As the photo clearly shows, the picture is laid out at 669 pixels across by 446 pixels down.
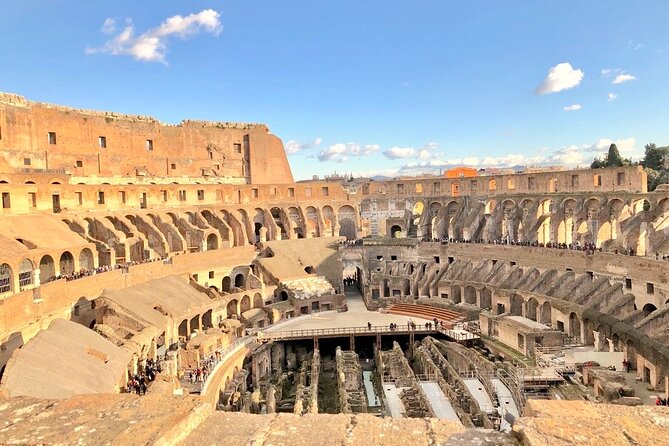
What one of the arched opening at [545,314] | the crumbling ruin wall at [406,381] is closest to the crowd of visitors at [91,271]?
the crumbling ruin wall at [406,381]

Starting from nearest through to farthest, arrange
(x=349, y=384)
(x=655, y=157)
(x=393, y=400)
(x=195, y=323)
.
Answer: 1. (x=393, y=400)
2. (x=349, y=384)
3. (x=195, y=323)
4. (x=655, y=157)

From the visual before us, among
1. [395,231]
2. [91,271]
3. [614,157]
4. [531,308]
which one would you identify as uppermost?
[614,157]

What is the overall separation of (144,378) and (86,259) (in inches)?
524

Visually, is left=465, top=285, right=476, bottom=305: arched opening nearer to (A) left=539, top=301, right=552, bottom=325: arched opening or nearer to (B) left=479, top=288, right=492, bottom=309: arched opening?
(B) left=479, top=288, right=492, bottom=309: arched opening

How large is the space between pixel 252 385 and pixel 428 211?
25.1 meters

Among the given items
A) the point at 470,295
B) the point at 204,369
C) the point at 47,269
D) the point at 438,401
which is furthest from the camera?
the point at 470,295

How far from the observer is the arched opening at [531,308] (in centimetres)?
2886

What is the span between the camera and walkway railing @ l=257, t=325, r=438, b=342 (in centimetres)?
2819

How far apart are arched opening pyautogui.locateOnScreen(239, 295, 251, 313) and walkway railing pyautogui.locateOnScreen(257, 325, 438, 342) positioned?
4.64 metres

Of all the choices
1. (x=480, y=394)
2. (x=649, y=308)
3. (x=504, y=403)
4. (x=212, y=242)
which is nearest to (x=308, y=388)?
(x=480, y=394)

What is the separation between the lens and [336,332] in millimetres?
29109

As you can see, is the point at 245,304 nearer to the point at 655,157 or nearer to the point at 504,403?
the point at 504,403

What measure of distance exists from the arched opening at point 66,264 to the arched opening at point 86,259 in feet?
5.25

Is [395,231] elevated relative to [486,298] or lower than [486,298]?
elevated
